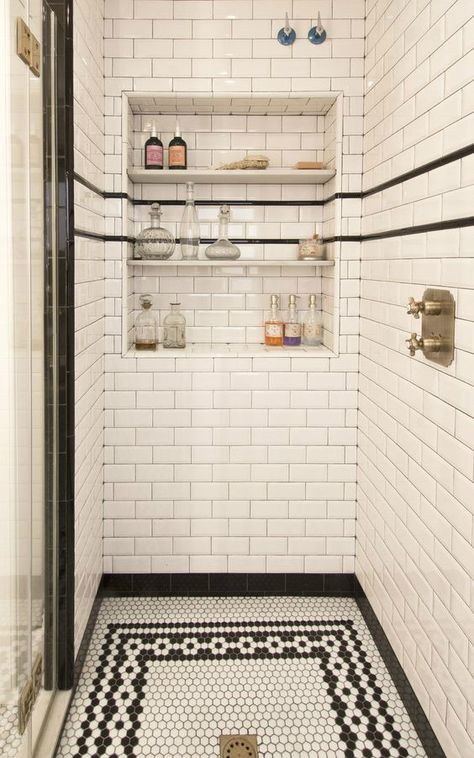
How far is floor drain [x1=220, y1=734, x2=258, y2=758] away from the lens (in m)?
1.93

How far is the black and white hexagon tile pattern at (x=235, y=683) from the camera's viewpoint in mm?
1999

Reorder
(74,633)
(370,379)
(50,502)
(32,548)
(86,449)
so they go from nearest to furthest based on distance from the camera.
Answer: (32,548), (50,502), (74,633), (86,449), (370,379)

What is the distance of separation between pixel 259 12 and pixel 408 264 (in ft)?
4.60

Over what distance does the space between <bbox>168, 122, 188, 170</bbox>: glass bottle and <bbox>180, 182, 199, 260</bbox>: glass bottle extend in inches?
3.8

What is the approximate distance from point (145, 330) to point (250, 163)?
864 millimetres

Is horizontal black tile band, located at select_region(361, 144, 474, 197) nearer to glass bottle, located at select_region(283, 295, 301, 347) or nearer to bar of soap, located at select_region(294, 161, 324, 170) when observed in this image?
bar of soap, located at select_region(294, 161, 324, 170)

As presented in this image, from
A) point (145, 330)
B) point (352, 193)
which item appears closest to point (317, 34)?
point (352, 193)

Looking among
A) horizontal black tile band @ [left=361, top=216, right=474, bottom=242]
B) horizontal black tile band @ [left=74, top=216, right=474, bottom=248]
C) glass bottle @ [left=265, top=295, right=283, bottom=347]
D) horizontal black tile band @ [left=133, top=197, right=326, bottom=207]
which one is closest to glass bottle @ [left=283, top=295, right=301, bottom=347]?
glass bottle @ [left=265, top=295, right=283, bottom=347]

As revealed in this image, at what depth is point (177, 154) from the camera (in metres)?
2.83

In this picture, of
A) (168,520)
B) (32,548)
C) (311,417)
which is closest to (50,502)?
(32,548)

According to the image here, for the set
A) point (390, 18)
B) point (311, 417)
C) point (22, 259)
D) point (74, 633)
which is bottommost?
point (74, 633)

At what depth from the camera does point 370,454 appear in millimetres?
2615

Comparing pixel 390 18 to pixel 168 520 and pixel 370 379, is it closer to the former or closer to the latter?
pixel 370 379

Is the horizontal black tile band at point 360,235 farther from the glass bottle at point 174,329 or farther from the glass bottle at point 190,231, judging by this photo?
the glass bottle at point 174,329
